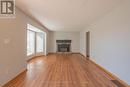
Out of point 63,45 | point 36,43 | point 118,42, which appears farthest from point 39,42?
point 118,42

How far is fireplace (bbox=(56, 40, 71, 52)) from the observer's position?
41.4ft

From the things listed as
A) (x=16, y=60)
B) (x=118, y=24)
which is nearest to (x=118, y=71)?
(x=118, y=24)

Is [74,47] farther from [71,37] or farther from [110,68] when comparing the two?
[110,68]

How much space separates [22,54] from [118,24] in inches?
138

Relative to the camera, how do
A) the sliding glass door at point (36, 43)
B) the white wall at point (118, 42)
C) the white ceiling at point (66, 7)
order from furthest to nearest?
the sliding glass door at point (36, 43)
the white ceiling at point (66, 7)
the white wall at point (118, 42)

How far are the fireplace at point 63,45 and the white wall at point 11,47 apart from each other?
25.7 ft

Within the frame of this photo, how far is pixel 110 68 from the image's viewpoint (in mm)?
4465

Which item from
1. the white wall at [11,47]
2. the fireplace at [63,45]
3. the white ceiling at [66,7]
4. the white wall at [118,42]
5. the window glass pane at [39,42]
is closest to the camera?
the white wall at [11,47]

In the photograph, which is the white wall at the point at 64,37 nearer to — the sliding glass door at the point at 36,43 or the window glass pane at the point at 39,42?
the sliding glass door at the point at 36,43

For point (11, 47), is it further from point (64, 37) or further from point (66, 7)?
point (64, 37)

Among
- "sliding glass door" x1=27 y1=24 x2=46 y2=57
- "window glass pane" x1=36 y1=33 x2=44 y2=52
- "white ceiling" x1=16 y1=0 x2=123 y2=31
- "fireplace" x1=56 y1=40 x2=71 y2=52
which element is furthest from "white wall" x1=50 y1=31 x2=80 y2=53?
"white ceiling" x1=16 y1=0 x2=123 y2=31

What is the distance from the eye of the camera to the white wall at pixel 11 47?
321 centimetres

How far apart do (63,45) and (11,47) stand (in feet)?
29.8

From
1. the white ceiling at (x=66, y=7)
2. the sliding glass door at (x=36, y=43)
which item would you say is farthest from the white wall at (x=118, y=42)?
the sliding glass door at (x=36, y=43)
